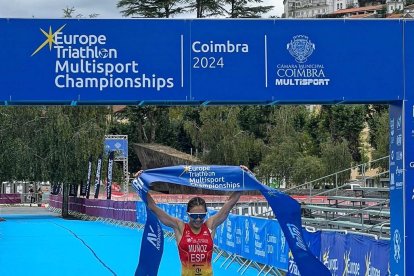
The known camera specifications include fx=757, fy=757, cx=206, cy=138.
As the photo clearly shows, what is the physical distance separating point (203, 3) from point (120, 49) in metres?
64.5

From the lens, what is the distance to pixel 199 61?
1088 cm

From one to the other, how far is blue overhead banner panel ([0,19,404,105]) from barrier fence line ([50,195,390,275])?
2.27m

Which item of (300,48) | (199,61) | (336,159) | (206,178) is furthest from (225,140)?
(199,61)

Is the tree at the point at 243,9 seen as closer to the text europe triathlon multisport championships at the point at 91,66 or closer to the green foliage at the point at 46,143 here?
the green foliage at the point at 46,143

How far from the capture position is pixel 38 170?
40.5 m

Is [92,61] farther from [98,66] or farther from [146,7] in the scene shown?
[146,7]

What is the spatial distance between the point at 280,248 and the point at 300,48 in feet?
17.7

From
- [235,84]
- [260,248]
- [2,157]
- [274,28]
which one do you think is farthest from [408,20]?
[2,157]

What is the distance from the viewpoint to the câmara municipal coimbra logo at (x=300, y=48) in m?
11.0

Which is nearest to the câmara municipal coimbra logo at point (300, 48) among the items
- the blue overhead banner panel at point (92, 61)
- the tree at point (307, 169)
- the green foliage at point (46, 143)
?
the blue overhead banner panel at point (92, 61)

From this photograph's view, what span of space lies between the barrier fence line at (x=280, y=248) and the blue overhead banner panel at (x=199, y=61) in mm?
2268

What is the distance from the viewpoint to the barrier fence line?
36.5 ft

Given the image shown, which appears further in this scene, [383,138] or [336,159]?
[336,159]

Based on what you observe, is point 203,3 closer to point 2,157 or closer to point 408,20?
point 2,157
